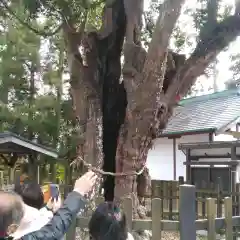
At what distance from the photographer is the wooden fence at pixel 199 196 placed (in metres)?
7.50

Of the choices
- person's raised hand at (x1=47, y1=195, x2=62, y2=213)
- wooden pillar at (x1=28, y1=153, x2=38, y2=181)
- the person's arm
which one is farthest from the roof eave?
the person's arm

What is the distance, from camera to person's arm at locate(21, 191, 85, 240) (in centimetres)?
190

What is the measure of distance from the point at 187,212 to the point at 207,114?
11345 millimetres

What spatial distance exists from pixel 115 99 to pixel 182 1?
256 cm

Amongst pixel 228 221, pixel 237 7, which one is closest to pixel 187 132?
pixel 237 7

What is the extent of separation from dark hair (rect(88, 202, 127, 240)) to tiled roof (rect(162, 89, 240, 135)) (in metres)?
10.9

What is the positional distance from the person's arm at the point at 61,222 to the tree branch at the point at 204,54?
5669 mm

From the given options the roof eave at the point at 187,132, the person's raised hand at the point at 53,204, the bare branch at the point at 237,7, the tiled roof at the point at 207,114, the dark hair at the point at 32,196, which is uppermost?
the bare branch at the point at 237,7

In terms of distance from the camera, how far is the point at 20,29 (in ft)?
43.2

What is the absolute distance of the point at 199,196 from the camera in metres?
8.23

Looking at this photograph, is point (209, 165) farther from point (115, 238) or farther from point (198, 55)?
point (115, 238)

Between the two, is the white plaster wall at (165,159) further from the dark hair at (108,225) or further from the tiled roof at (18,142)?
the dark hair at (108,225)

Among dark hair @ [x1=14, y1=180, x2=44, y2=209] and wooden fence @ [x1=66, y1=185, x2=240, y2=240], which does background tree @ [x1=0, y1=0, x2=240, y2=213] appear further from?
dark hair @ [x1=14, y1=180, x2=44, y2=209]

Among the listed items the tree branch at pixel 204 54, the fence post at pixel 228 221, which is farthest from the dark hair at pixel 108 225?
the tree branch at pixel 204 54
